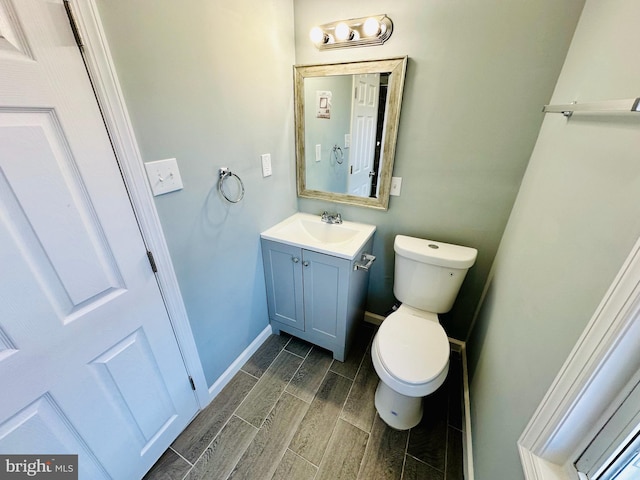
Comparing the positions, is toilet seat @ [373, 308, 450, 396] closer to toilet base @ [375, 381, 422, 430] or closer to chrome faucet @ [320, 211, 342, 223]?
toilet base @ [375, 381, 422, 430]

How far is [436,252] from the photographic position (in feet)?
4.63

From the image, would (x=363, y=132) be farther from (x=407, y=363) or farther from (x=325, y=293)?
(x=407, y=363)

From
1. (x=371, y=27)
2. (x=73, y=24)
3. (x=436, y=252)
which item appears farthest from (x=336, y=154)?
(x=73, y=24)

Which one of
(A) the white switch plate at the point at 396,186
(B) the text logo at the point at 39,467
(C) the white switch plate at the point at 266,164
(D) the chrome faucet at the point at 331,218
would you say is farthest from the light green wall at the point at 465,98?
(B) the text logo at the point at 39,467

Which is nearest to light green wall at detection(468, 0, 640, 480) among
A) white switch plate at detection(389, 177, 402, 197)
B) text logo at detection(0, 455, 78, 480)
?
white switch plate at detection(389, 177, 402, 197)

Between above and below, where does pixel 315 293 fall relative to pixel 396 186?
below

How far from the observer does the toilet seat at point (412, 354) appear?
1.13 metres

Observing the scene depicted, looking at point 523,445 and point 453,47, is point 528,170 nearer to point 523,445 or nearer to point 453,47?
point 453,47

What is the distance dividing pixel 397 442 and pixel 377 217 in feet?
4.16

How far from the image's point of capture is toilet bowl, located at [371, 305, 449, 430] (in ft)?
3.72

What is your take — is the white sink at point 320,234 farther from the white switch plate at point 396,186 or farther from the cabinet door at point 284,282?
the white switch plate at point 396,186

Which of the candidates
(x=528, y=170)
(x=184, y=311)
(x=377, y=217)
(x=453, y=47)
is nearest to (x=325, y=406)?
(x=184, y=311)

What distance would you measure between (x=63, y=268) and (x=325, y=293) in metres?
1.14

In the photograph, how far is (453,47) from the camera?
1.21 m
